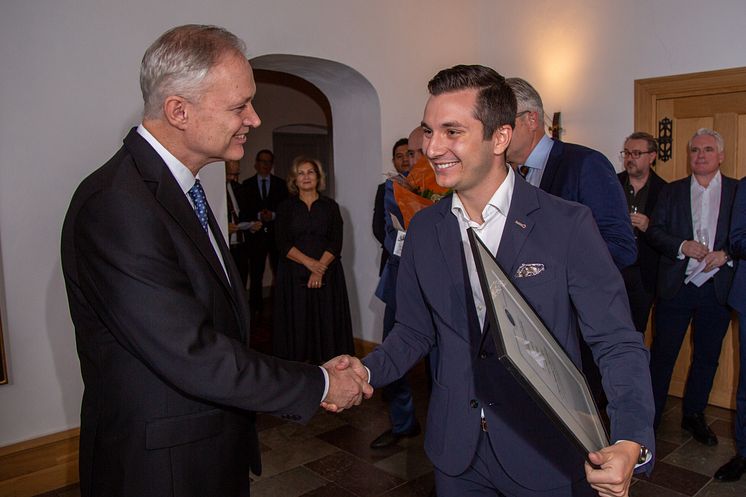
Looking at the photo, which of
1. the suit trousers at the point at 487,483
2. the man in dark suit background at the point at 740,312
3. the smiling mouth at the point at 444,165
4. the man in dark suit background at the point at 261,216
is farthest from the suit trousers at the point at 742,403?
the man in dark suit background at the point at 261,216

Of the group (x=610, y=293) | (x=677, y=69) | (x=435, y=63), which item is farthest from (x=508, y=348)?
(x=435, y=63)

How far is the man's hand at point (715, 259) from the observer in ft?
13.2

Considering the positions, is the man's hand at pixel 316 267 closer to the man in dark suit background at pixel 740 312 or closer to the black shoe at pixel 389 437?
the black shoe at pixel 389 437

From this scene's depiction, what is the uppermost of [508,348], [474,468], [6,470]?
[508,348]

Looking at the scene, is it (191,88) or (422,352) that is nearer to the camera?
(191,88)

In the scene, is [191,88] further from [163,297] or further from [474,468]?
[474,468]

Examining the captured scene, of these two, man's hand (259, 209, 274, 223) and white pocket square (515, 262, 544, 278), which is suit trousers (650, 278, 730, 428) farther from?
man's hand (259, 209, 274, 223)

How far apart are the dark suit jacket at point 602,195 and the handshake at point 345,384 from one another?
4.04 ft

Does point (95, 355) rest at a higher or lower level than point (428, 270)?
lower

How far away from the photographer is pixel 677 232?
14.1 feet

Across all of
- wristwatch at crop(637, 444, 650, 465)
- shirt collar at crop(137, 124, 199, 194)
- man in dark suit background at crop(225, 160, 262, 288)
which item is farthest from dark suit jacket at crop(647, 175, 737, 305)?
man in dark suit background at crop(225, 160, 262, 288)

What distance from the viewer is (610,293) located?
1567 mm

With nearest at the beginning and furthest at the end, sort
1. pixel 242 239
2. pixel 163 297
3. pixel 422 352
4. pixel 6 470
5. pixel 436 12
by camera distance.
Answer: pixel 163 297 → pixel 422 352 → pixel 6 470 → pixel 436 12 → pixel 242 239

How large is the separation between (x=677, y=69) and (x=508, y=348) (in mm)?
4533
